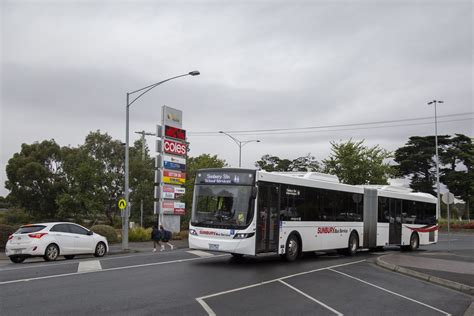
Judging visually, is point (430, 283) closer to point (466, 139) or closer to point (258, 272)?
point (258, 272)

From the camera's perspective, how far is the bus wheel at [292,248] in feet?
58.1

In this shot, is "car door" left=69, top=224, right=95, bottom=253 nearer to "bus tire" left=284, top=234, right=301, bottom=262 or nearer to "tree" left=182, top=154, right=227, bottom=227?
"bus tire" left=284, top=234, right=301, bottom=262

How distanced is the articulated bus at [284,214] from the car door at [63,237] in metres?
5.54

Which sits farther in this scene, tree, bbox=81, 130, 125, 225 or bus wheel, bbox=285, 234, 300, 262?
tree, bbox=81, 130, 125, 225

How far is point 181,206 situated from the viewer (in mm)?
34438

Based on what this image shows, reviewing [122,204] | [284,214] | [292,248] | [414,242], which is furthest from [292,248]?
[414,242]

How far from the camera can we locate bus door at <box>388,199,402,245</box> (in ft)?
82.5

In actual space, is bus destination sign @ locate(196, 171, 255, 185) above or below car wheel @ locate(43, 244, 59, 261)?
above

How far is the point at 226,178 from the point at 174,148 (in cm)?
1850

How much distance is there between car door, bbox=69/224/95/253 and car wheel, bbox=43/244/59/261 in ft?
3.13

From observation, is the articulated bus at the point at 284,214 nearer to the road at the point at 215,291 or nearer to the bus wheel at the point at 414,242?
the road at the point at 215,291

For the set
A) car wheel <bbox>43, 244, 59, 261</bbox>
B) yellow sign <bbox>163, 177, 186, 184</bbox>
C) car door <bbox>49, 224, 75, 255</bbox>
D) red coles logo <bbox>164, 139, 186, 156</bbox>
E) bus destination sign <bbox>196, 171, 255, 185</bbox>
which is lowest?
car wheel <bbox>43, 244, 59, 261</bbox>

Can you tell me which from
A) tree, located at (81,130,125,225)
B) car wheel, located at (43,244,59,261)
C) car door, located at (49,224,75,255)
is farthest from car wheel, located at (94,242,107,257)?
tree, located at (81,130,125,225)

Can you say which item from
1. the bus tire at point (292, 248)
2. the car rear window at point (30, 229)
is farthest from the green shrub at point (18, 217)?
the bus tire at point (292, 248)
